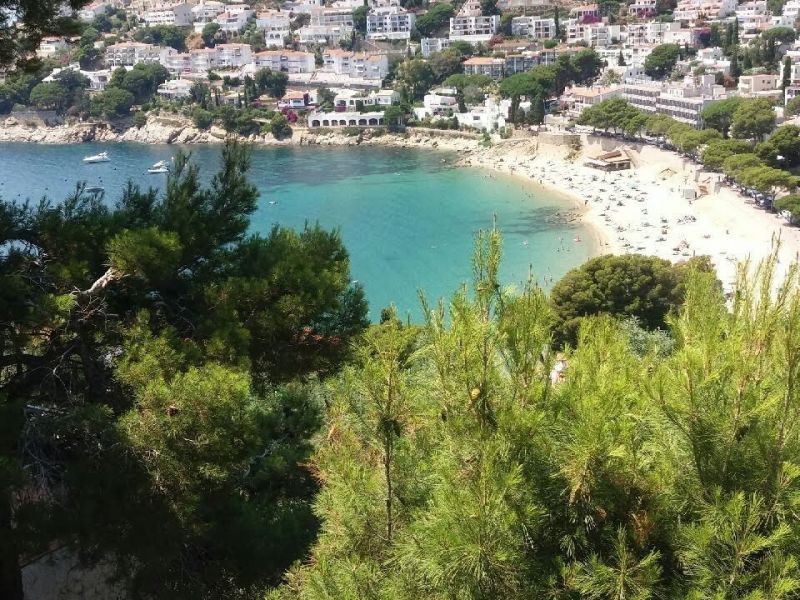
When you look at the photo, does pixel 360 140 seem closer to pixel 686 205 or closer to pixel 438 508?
pixel 686 205

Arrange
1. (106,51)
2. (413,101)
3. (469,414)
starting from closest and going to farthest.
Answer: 1. (469,414)
2. (413,101)
3. (106,51)

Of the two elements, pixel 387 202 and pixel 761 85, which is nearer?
pixel 387 202

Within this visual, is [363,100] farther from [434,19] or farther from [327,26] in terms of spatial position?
[327,26]

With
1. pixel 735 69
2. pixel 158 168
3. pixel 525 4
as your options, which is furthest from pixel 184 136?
pixel 735 69

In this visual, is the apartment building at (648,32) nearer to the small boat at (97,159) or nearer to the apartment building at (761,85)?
the apartment building at (761,85)

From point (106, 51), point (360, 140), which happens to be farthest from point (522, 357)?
point (106, 51)

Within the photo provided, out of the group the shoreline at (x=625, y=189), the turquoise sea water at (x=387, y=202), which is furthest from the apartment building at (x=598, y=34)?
the turquoise sea water at (x=387, y=202)
